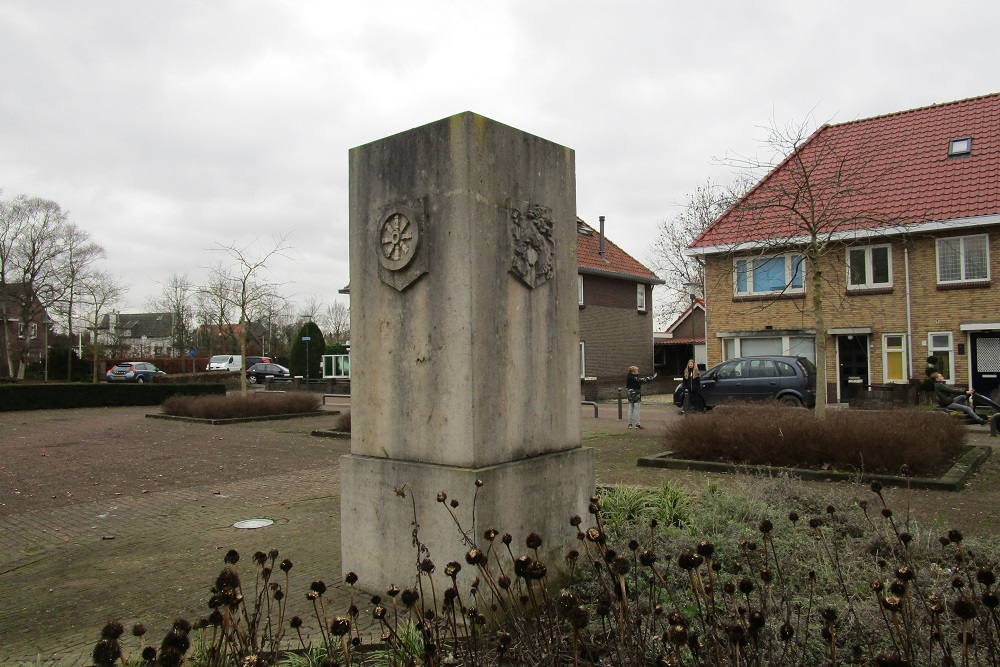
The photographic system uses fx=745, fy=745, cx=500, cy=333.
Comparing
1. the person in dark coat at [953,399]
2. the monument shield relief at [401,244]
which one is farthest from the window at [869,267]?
the monument shield relief at [401,244]

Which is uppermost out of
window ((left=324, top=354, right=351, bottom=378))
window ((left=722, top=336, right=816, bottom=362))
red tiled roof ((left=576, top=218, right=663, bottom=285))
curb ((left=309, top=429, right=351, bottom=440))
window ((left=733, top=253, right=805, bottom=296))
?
red tiled roof ((left=576, top=218, right=663, bottom=285))

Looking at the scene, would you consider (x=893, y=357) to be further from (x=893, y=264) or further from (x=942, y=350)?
(x=893, y=264)

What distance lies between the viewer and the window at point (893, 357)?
76.3 feet

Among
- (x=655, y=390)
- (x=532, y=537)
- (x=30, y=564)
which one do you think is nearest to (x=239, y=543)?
(x=30, y=564)

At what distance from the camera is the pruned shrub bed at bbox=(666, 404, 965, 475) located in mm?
9227

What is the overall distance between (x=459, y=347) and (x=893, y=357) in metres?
22.9

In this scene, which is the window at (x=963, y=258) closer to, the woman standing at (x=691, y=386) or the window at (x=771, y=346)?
the window at (x=771, y=346)

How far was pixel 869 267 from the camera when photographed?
2395 cm

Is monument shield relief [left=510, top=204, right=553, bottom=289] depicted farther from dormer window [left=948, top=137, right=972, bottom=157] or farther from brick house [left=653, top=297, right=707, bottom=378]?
brick house [left=653, top=297, right=707, bottom=378]

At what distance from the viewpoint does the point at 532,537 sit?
300 cm

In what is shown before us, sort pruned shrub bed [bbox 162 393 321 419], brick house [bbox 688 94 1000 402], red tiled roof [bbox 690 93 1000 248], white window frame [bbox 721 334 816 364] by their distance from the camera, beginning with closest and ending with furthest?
pruned shrub bed [bbox 162 393 321 419]
brick house [bbox 688 94 1000 402]
red tiled roof [bbox 690 93 1000 248]
white window frame [bbox 721 334 816 364]

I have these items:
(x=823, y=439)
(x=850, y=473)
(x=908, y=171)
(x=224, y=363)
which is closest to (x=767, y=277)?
(x=908, y=171)

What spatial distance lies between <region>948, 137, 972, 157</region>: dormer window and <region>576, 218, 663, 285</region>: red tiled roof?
586 inches

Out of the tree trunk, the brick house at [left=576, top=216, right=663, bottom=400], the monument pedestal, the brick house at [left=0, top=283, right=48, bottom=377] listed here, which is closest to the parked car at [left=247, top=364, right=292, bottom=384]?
the brick house at [left=0, top=283, right=48, bottom=377]
